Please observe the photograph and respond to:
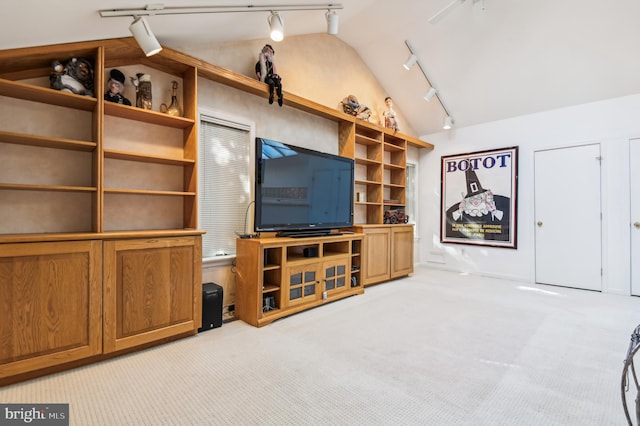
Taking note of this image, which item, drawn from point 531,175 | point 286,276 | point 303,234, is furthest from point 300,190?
point 531,175

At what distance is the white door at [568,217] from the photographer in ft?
14.0

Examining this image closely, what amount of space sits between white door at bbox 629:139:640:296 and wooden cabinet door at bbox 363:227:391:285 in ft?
10.1

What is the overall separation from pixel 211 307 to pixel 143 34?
7.05ft

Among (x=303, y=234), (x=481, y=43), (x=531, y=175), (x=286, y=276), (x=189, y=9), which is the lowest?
(x=286, y=276)

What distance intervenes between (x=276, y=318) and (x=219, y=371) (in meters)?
0.97

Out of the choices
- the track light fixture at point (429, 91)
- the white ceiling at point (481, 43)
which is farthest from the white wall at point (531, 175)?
the track light fixture at point (429, 91)

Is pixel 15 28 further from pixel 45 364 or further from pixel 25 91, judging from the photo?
pixel 45 364

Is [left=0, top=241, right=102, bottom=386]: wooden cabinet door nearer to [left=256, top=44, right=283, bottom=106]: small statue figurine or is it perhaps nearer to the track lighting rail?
the track lighting rail

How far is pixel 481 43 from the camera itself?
4203 millimetres

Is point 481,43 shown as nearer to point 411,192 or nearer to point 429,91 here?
point 429,91

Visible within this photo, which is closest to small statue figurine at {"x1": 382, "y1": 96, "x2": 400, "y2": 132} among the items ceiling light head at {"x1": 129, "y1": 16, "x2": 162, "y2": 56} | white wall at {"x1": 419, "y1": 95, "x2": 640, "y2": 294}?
white wall at {"x1": 419, "y1": 95, "x2": 640, "y2": 294}

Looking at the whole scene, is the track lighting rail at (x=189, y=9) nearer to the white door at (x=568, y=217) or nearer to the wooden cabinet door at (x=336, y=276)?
the wooden cabinet door at (x=336, y=276)

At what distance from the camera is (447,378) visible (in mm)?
1962

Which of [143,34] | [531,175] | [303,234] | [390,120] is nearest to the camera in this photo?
[143,34]
